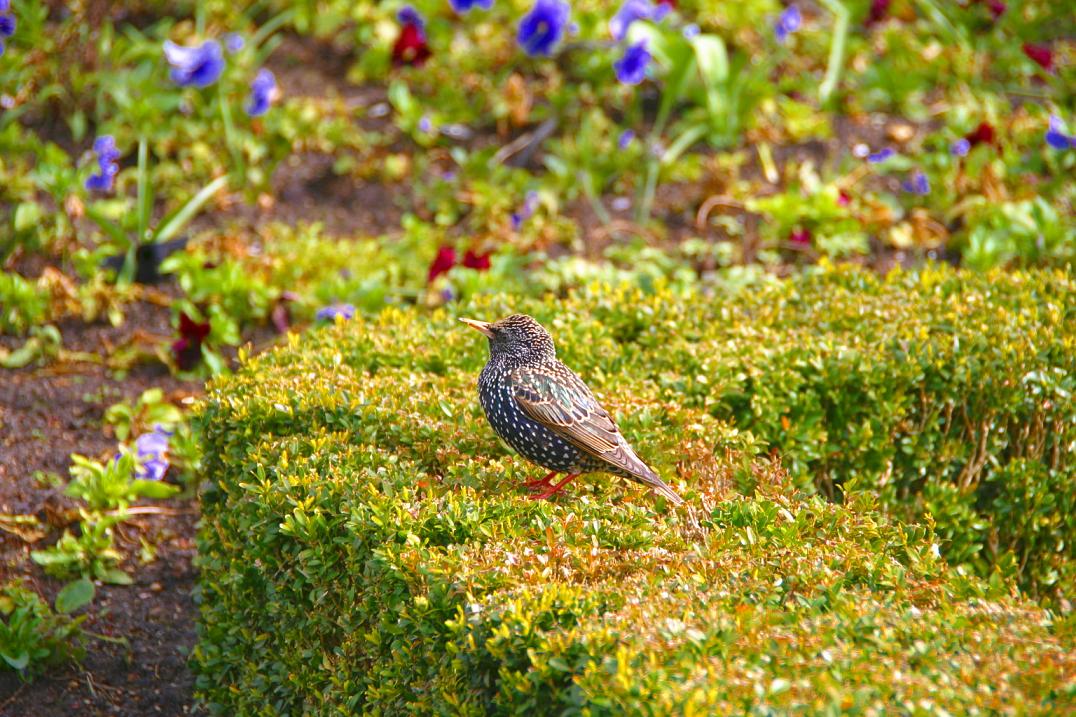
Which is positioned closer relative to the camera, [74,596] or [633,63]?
[74,596]

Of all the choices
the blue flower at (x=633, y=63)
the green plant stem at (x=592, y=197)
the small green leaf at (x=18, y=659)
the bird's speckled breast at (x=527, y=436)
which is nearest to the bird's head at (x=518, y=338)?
the bird's speckled breast at (x=527, y=436)

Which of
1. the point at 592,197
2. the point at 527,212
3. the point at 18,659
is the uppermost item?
the point at 592,197

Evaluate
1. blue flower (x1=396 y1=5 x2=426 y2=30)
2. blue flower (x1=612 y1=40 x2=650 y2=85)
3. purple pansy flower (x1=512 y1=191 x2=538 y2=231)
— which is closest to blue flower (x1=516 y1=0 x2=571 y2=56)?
blue flower (x1=612 y1=40 x2=650 y2=85)

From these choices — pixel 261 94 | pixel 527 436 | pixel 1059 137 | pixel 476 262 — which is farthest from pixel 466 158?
pixel 527 436

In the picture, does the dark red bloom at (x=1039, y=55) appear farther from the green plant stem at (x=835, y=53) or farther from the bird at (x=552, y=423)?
the bird at (x=552, y=423)

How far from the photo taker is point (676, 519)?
138 inches

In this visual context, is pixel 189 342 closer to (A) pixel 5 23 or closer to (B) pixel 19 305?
(B) pixel 19 305

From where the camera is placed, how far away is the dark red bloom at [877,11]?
845 cm

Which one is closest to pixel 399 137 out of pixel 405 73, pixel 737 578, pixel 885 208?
pixel 405 73

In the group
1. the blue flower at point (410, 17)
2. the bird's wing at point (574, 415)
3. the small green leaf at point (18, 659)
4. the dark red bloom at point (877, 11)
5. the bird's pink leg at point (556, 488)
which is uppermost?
the dark red bloom at point (877, 11)

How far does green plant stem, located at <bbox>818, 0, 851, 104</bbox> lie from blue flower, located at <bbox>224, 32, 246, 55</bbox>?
3.88 m

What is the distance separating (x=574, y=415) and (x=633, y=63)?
4.08m

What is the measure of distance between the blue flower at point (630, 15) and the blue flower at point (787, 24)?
0.86 m

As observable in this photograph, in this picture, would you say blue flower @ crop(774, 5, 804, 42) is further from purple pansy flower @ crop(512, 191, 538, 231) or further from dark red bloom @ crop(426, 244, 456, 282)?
dark red bloom @ crop(426, 244, 456, 282)
